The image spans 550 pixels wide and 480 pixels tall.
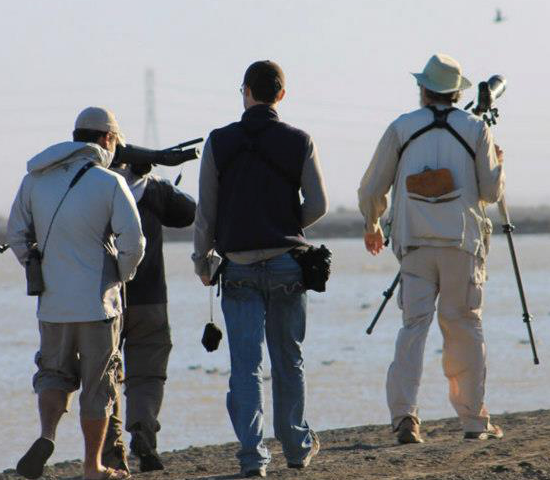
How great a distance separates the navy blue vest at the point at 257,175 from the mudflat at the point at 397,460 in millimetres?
1029

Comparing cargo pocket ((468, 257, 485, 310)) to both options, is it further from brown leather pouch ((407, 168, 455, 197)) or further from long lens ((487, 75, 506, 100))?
long lens ((487, 75, 506, 100))

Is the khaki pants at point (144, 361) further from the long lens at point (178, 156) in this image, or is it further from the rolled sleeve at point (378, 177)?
the rolled sleeve at point (378, 177)

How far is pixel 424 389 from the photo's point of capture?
41.3ft

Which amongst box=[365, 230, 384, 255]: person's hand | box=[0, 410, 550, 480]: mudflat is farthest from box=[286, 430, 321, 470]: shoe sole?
box=[365, 230, 384, 255]: person's hand

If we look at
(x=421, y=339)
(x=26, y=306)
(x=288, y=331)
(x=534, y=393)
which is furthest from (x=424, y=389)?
(x=26, y=306)

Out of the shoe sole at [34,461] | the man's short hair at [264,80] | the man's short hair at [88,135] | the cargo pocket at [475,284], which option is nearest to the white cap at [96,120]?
the man's short hair at [88,135]

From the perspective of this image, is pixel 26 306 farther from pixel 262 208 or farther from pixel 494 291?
pixel 262 208

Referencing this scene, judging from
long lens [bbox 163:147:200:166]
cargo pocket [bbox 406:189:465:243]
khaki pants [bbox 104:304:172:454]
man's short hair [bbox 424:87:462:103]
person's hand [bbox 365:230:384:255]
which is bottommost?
khaki pants [bbox 104:304:172:454]

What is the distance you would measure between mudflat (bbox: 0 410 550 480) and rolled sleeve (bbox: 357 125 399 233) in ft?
3.67

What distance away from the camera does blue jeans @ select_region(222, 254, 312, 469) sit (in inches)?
270

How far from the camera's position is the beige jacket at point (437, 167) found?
25.0 ft

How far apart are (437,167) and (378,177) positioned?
30 centimetres

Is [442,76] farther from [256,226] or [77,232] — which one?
[77,232]

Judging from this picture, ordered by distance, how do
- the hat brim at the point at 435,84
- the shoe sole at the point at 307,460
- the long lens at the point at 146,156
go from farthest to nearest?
the hat brim at the point at 435,84
the long lens at the point at 146,156
the shoe sole at the point at 307,460
